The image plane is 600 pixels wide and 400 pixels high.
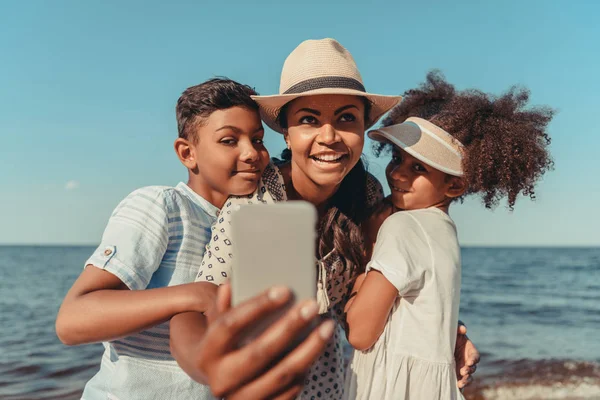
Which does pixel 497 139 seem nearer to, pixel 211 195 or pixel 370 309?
pixel 370 309

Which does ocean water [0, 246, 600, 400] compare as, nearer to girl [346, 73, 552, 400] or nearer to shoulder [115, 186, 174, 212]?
girl [346, 73, 552, 400]

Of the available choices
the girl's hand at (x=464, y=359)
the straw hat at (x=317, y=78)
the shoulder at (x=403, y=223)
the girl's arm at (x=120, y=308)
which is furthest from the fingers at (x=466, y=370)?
the girl's arm at (x=120, y=308)

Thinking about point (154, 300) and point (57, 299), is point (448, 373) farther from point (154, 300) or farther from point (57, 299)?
point (57, 299)

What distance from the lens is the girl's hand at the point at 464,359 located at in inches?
101

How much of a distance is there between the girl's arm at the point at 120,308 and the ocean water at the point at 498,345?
7.42 m

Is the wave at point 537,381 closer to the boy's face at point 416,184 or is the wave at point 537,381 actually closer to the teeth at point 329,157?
the boy's face at point 416,184

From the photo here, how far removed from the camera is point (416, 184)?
8.60ft

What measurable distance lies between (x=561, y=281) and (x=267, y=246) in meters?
29.9

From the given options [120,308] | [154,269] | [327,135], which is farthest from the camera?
[327,135]

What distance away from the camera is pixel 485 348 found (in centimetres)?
Result: 1179

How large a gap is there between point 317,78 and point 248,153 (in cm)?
48

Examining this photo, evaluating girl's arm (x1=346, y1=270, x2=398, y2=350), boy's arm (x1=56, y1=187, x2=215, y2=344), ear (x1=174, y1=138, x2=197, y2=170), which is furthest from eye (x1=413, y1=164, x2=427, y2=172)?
boy's arm (x1=56, y1=187, x2=215, y2=344)

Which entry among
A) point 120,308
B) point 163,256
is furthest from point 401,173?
point 120,308

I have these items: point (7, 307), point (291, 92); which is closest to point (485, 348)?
point (291, 92)
